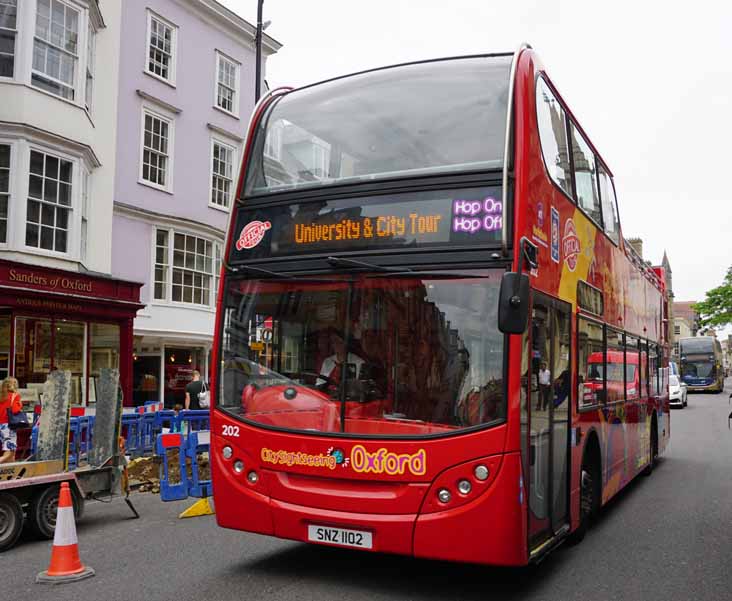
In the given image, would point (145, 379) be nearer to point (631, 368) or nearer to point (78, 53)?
point (78, 53)

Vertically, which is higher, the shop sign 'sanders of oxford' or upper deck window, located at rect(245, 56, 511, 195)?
upper deck window, located at rect(245, 56, 511, 195)

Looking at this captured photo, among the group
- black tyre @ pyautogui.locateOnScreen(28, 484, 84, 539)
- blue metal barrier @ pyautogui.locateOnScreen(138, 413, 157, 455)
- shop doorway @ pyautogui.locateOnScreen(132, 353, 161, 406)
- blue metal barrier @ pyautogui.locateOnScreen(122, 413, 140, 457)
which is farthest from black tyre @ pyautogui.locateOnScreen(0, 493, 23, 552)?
shop doorway @ pyautogui.locateOnScreen(132, 353, 161, 406)

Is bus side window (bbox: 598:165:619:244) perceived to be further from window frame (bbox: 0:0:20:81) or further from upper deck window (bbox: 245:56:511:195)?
window frame (bbox: 0:0:20:81)

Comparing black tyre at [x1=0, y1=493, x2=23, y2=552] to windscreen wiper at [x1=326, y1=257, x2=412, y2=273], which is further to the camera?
black tyre at [x1=0, y1=493, x2=23, y2=552]

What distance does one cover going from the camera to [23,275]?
15422mm

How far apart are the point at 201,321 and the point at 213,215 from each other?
3.15 metres

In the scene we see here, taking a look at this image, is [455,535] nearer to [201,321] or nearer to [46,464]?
[46,464]

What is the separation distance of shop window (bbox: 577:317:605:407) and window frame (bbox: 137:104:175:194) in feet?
49.1

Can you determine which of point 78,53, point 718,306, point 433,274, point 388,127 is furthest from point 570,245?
point 718,306

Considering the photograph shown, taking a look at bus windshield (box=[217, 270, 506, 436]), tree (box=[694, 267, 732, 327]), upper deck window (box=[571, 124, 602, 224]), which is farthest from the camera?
tree (box=[694, 267, 732, 327])

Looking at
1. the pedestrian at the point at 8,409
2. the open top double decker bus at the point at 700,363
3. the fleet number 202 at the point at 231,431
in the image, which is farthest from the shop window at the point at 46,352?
the open top double decker bus at the point at 700,363

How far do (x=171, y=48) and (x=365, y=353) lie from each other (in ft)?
59.1

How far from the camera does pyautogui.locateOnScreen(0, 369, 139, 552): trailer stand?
7426mm

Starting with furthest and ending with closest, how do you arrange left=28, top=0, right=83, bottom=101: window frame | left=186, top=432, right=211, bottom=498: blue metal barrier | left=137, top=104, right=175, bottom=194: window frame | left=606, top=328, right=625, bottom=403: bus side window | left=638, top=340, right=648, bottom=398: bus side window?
left=137, top=104, right=175, bottom=194: window frame, left=28, top=0, right=83, bottom=101: window frame, left=638, top=340, right=648, bottom=398: bus side window, left=186, top=432, right=211, bottom=498: blue metal barrier, left=606, top=328, right=625, bottom=403: bus side window
